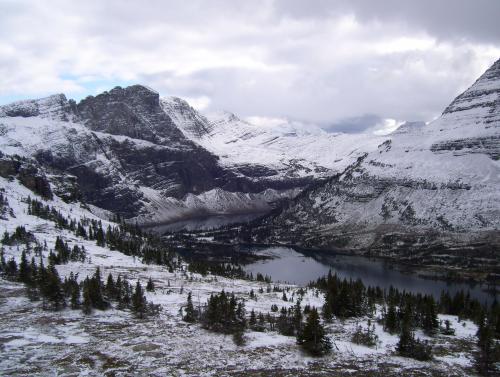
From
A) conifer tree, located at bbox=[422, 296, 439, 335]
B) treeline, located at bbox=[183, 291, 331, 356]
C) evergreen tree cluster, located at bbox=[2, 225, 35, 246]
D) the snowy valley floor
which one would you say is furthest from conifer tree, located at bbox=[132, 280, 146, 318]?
evergreen tree cluster, located at bbox=[2, 225, 35, 246]

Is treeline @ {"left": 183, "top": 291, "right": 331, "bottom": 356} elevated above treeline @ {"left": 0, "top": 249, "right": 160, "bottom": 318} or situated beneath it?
situated beneath

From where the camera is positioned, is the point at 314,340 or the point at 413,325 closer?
the point at 314,340

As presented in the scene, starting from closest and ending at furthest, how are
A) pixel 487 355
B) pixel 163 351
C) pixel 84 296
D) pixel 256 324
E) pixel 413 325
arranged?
pixel 163 351 < pixel 487 355 < pixel 256 324 < pixel 84 296 < pixel 413 325

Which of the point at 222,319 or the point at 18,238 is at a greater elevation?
the point at 18,238

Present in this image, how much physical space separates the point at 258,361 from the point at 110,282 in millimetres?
45194

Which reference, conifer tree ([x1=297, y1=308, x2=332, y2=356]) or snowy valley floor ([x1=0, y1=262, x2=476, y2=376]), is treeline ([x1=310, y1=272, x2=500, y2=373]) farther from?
conifer tree ([x1=297, y1=308, x2=332, y2=356])

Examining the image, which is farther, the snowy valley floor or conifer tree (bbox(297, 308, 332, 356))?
conifer tree (bbox(297, 308, 332, 356))

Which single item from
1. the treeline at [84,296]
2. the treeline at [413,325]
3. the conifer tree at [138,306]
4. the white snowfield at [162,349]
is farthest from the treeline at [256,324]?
the treeline at [413,325]

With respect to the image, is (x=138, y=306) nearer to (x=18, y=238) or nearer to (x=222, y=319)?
(x=222, y=319)

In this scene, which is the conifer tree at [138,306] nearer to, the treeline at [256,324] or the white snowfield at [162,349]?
the white snowfield at [162,349]

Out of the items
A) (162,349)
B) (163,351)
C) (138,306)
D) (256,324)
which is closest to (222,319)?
(256,324)

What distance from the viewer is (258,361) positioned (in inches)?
2547

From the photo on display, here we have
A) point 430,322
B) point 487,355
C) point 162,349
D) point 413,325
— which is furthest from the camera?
point 413,325

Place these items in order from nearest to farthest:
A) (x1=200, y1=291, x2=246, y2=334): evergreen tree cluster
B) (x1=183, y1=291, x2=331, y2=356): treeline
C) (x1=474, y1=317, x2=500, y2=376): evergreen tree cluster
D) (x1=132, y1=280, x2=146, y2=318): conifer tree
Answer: (x1=474, y1=317, x2=500, y2=376): evergreen tree cluster, (x1=183, y1=291, x2=331, y2=356): treeline, (x1=200, y1=291, x2=246, y2=334): evergreen tree cluster, (x1=132, y1=280, x2=146, y2=318): conifer tree
